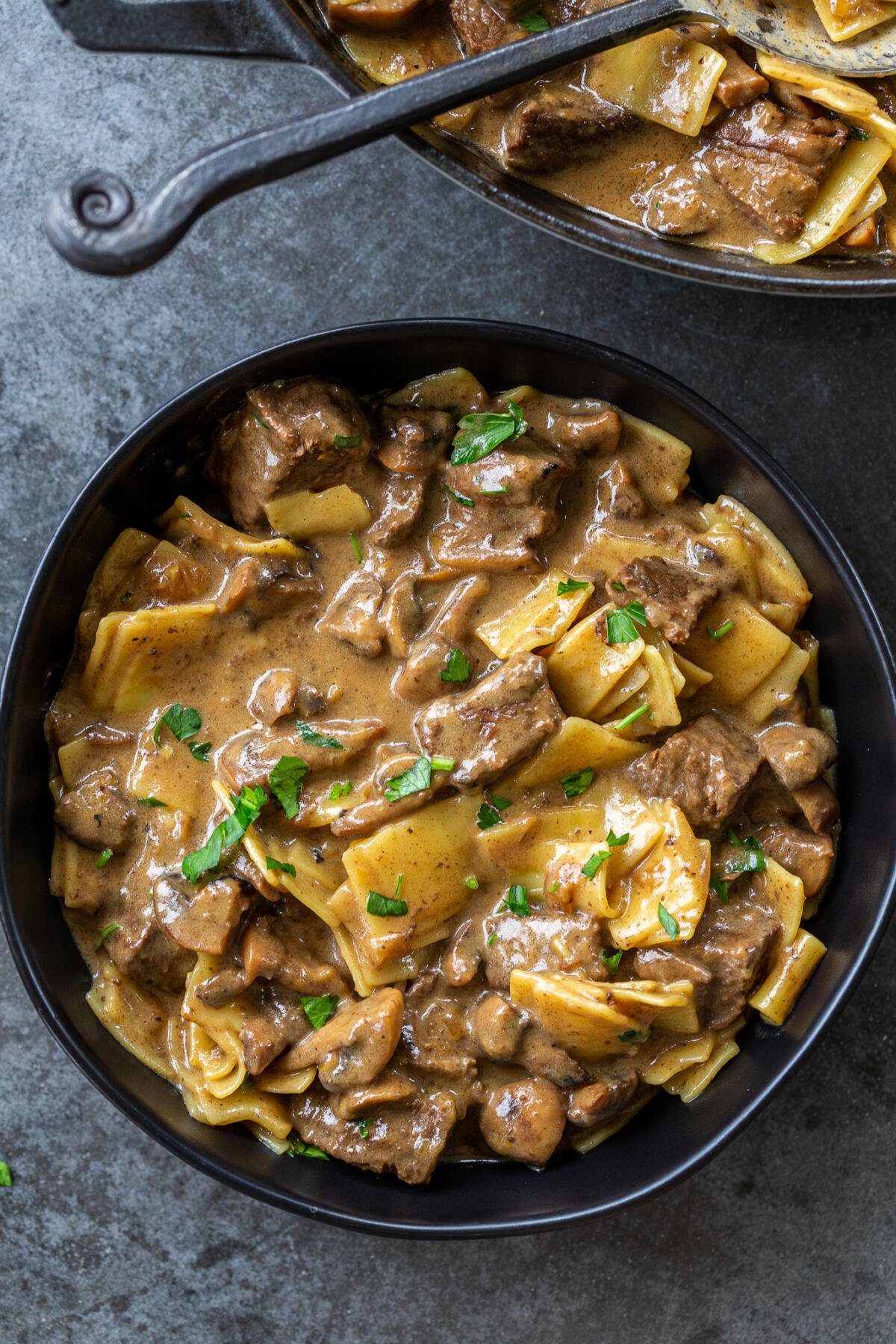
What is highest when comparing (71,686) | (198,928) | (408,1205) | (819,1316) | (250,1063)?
(71,686)

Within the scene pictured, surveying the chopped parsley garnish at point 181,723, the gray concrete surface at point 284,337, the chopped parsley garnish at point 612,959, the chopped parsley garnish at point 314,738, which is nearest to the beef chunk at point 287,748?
the chopped parsley garnish at point 314,738

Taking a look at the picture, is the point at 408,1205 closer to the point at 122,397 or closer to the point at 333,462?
the point at 333,462

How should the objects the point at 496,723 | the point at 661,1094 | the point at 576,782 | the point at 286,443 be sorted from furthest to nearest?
the point at 661,1094
the point at 576,782
the point at 286,443
the point at 496,723

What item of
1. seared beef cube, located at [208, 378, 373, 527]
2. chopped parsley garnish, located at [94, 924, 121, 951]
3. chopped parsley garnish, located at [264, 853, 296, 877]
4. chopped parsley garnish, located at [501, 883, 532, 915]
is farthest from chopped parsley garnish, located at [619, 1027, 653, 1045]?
seared beef cube, located at [208, 378, 373, 527]

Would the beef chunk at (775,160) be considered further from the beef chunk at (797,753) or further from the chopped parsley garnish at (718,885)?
the chopped parsley garnish at (718,885)

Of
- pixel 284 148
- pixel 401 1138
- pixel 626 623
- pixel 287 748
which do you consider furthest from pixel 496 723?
pixel 284 148

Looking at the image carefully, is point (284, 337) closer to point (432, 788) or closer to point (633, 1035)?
point (432, 788)

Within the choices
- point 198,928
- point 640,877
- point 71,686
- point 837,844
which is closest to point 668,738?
point 640,877
